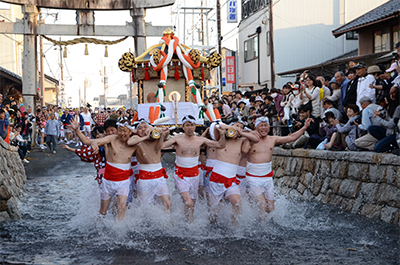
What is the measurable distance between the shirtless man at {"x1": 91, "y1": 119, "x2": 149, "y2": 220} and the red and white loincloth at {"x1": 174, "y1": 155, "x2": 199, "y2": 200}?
75 centimetres

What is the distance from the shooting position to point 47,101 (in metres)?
44.1

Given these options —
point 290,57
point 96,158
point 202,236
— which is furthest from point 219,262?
point 290,57

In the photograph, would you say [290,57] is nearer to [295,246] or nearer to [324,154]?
[324,154]

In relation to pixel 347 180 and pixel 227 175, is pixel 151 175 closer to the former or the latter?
pixel 227 175

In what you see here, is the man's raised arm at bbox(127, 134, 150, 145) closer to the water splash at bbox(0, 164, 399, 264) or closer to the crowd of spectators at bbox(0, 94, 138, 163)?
the water splash at bbox(0, 164, 399, 264)

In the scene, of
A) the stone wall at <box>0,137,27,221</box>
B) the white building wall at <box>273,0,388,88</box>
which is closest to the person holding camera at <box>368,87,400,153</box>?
the stone wall at <box>0,137,27,221</box>

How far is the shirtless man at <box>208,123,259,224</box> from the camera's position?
23.4 feet

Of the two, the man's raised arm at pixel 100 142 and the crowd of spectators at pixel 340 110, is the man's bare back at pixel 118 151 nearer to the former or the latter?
the man's raised arm at pixel 100 142

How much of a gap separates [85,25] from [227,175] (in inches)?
503

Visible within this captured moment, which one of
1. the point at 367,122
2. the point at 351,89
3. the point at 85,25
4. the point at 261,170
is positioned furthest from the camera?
the point at 85,25

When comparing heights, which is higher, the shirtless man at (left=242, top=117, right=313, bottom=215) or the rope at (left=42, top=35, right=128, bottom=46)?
the rope at (left=42, top=35, right=128, bottom=46)

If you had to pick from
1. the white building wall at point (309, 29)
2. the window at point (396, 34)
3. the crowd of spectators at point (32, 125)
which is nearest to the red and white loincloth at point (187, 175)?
the crowd of spectators at point (32, 125)

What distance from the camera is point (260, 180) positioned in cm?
739

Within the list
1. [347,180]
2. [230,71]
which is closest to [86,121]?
[230,71]
